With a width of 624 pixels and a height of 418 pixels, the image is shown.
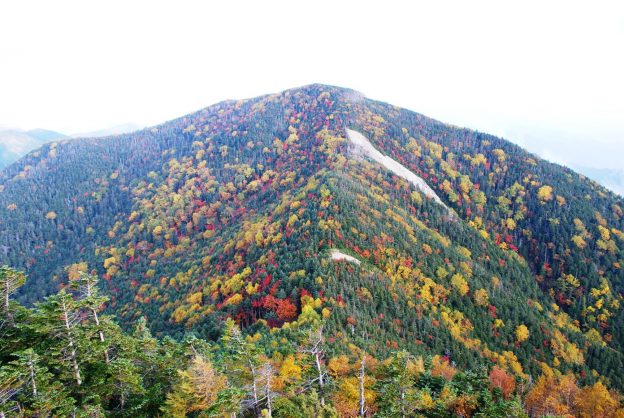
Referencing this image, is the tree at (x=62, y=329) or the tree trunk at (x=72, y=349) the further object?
the tree trunk at (x=72, y=349)

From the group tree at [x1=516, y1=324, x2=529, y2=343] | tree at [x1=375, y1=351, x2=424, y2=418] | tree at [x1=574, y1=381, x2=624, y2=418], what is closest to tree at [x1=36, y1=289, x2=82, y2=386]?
tree at [x1=375, y1=351, x2=424, y2=418]

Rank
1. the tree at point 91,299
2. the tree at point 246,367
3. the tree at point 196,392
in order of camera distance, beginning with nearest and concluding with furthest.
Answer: the tree at point 91,299
the tree at point 196,392
the tree at point 246,367

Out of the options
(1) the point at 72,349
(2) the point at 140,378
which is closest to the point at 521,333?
(2) the point at 140,378

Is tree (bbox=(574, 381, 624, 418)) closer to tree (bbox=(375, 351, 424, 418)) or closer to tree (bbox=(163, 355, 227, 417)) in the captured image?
tree (bbox=(375, 351, 424, 418))

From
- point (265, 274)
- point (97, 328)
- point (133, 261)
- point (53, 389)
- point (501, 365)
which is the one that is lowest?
point (133, 261)

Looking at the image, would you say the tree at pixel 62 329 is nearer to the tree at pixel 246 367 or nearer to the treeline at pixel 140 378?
the treeline at pixel 140 378

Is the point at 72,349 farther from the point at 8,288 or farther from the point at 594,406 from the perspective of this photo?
the point at 594,406

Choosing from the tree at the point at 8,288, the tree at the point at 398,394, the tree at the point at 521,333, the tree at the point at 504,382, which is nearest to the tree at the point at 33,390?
the tree at the point at 8,288

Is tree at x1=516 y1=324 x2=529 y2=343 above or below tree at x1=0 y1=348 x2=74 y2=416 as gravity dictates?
below

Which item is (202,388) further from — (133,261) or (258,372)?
(133,261)

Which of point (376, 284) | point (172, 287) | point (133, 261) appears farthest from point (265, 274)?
point (133, 261)

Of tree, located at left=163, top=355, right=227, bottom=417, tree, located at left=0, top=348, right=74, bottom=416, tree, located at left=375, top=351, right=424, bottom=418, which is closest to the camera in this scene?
tree, located at left=0, top=348, right=74, bottom=416

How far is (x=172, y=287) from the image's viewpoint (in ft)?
493

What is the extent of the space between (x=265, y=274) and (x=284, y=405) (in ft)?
249
